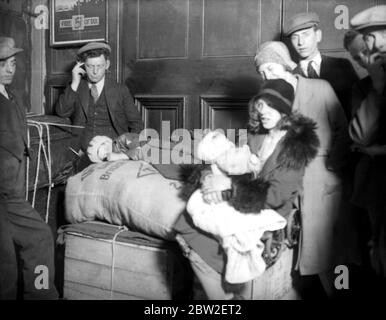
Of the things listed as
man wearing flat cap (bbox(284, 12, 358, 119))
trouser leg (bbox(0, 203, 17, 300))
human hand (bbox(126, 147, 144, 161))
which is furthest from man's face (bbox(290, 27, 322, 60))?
trouser leg (bbox(0, 203, 17, 300))

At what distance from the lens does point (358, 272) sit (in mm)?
1031

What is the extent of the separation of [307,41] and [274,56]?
0.33 ft

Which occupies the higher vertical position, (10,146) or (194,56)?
(194,56)

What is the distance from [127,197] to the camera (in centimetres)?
119

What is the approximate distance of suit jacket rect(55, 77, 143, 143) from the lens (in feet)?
4.80

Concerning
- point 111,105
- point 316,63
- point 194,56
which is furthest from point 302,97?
point 111,105

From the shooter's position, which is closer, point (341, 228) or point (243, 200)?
point (243, 200)

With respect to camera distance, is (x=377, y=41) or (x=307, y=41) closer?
(x=377, y=41)

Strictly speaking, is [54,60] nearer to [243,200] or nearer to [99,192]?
[99,192]

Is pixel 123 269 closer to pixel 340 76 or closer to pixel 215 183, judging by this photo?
pixel 215 183

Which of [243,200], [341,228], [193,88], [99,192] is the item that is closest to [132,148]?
[99,192]

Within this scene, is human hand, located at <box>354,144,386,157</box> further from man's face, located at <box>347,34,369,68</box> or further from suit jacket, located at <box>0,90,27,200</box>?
suit jacket, located at <box>0,90,27,200</box>

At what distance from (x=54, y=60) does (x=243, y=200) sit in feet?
3.55

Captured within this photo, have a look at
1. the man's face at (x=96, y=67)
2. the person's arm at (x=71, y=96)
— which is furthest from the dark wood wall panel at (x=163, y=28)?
the person's arm at (x=71, y=96)
